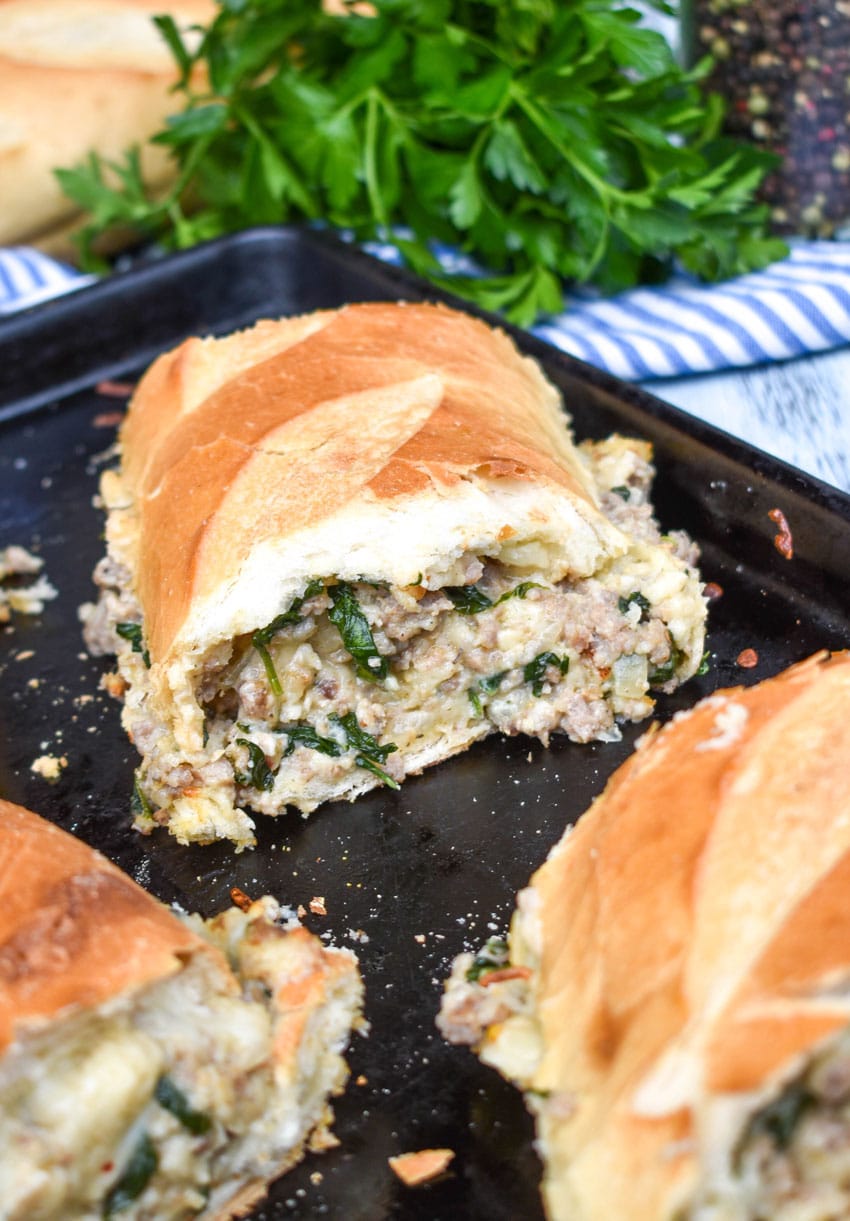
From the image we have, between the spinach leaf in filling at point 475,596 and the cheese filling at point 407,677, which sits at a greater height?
the spinach leaf in filling at point 475,596

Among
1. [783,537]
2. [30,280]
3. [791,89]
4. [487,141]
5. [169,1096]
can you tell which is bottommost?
[30,280]

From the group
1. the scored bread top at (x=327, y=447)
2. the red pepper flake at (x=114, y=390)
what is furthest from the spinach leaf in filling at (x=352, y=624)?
the red pepper flake at (x=114, y=390)

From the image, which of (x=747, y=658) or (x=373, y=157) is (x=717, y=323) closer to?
(x=373, y=157)

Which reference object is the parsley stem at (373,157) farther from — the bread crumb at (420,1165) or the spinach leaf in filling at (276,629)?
the bread crumb at (420,1165)

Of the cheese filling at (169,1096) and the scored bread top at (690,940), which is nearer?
the scored bread top at (690,940)

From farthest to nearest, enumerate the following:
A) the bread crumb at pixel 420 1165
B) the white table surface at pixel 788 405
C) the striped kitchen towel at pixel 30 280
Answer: the striped kitchen towel at pixel 30 280 → the white table surface at pixel 788 405 → the bread crumb at pixel 420 1165

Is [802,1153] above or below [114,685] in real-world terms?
above

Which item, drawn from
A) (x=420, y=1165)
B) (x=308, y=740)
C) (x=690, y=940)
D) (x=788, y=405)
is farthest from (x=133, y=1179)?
(x=788, y=405)
